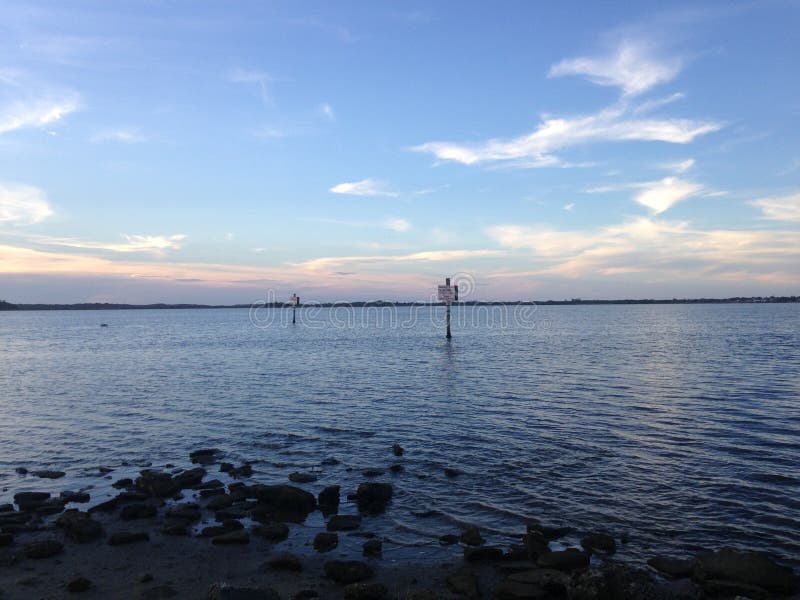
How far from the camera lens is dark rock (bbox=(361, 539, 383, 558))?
41.3 ft

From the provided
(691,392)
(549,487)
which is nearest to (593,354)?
(691,392)

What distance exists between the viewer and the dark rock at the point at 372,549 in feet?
41.3

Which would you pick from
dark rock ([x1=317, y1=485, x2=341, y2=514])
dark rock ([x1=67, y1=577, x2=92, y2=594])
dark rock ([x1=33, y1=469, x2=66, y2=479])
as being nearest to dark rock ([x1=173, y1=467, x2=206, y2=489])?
dark rock ([x1=33, y1=469, x2=66, y2=479])

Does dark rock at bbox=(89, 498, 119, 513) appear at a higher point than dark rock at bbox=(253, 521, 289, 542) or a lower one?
lower

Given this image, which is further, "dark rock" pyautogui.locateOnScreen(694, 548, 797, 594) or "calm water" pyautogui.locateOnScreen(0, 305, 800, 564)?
"calm water" pyautogui.locateOnScreen(0, 305, 800, 564)

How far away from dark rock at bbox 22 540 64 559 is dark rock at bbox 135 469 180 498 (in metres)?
3.88

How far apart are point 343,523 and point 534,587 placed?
218 inches

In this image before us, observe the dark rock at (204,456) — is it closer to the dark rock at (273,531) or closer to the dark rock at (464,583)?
the dark rock at (273,531)

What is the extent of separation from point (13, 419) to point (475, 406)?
24.5 meters

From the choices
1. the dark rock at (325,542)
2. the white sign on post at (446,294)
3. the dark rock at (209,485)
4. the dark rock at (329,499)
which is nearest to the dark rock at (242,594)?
the dark rock at (325,542)

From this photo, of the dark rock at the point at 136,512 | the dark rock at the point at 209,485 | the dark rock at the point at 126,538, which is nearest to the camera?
the dark rock at the point at 126,538

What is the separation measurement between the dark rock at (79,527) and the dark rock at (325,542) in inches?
217

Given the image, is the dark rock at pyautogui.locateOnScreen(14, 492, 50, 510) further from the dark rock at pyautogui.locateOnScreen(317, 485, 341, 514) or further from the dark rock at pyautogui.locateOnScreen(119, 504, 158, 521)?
the dark rock at pyautogui.locateOnScreen(317, 485, 341, 514)

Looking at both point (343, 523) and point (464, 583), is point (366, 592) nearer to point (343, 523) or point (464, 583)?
point (464, 583)
